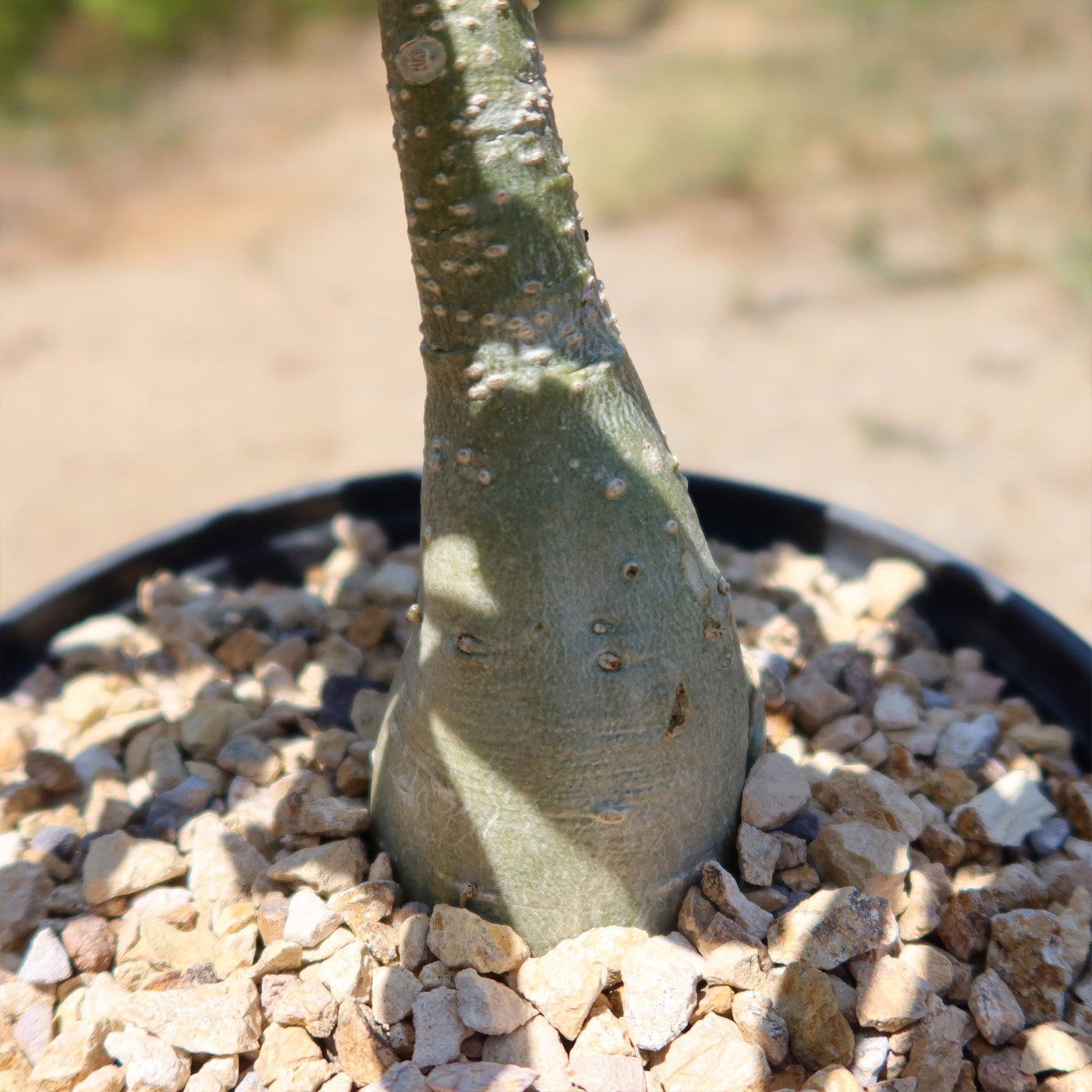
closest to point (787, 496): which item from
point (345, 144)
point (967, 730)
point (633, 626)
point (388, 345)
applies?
point (967, 730)

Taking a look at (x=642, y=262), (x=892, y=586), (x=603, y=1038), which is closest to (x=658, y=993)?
(x=603, y=1038)

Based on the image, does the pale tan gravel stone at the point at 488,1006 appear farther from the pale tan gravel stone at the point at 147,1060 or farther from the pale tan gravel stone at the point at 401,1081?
the pale tan gravel stone at the point at 147,1060

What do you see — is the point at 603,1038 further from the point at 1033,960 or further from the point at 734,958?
the point at 1033,960

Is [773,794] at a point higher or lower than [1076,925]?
higher

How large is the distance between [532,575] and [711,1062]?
19.8 inches

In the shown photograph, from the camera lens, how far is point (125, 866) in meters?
1.21

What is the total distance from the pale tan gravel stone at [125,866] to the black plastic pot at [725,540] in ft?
1.65

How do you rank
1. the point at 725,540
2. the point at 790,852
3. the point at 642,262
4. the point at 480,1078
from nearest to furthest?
the point at 480,1078 → the point at 790,852 → the point at 725,540 → the point at 642,262

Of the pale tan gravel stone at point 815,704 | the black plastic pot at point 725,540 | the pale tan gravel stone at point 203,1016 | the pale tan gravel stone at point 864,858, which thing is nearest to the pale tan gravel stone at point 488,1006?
the pale tan gravel stone at point 203,1016

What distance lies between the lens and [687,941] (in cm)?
109

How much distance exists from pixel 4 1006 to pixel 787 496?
136 centimetres

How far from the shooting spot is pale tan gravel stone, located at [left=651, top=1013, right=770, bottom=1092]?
0.97m

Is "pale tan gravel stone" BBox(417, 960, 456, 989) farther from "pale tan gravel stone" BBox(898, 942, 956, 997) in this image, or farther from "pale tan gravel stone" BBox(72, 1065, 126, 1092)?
"pale tan gravel stone" BBox(898, 942, 956, 997)

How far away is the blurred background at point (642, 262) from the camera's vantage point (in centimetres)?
310
